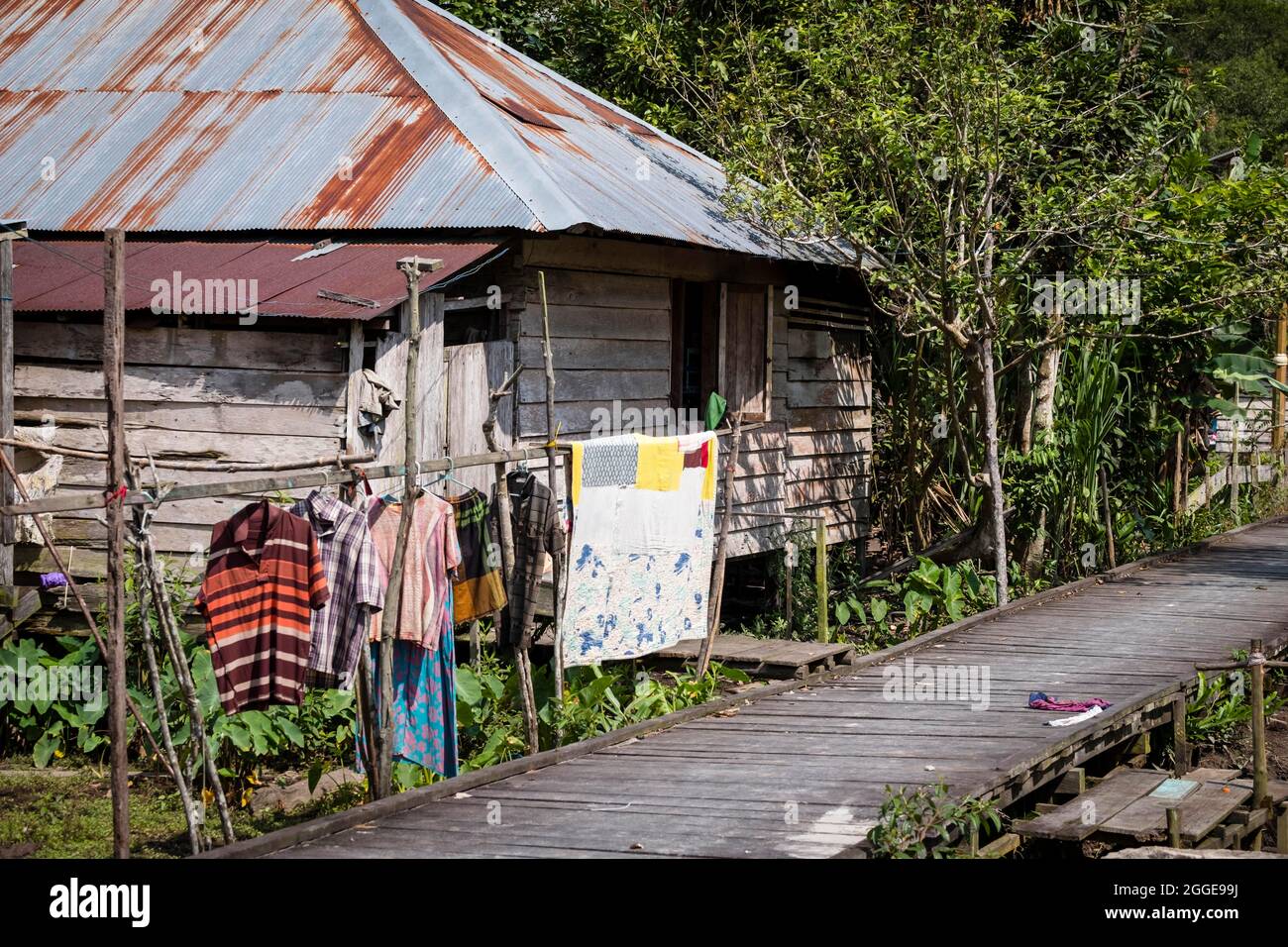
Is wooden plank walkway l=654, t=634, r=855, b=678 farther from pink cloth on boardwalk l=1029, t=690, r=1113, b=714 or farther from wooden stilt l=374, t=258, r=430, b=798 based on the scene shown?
wooden stilt l=374, t=258, r=430, b=798

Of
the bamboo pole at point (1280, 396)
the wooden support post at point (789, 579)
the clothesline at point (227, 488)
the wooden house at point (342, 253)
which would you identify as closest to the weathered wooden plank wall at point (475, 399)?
the wooden house at point (342, 253)

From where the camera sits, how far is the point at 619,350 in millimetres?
10680

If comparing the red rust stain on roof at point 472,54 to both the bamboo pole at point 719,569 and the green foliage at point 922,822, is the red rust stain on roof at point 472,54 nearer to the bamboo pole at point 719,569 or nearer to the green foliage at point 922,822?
the bamboo pole at point 719,569

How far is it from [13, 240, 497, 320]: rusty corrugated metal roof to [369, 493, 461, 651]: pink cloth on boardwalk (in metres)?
1.71

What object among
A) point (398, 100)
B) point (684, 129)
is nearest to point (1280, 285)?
point (684, 129)

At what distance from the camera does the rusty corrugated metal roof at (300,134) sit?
955cm

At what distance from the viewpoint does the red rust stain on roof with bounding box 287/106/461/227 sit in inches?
372

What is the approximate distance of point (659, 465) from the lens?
8.38 metres

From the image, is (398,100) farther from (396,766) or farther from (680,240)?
(396,766)

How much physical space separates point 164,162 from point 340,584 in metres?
5.41

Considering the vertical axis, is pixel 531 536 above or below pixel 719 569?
above

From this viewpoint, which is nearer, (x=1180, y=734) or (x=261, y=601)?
(x=261, y=601)

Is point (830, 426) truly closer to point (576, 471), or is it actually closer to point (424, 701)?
point (576, 471)

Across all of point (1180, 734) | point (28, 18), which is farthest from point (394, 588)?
point (28, 18)
